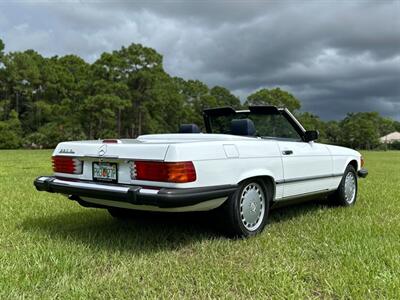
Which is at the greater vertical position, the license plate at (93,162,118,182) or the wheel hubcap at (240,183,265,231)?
Result: the license plate at (93,162,118,182)

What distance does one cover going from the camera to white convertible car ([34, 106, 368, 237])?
365cm

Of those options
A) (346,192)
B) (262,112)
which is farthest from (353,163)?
(262,112)

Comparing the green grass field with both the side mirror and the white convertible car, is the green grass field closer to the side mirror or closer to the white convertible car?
the white convertible car

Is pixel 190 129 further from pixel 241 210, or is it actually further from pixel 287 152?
pixel 241 210

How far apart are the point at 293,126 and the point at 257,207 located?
1.47 metres

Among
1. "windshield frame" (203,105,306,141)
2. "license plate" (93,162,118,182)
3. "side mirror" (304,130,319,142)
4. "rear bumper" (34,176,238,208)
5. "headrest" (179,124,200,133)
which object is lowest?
"rear bumper" (34,176,238,208)

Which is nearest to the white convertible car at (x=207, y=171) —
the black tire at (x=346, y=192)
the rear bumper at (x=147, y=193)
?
the rear bumper at (x=147, y=193)

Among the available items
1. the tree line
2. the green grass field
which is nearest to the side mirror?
the green grass field

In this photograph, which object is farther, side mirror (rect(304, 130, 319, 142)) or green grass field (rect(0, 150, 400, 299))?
side mirror (rect(304, 130, 319, 142))

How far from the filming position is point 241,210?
4.27 meters

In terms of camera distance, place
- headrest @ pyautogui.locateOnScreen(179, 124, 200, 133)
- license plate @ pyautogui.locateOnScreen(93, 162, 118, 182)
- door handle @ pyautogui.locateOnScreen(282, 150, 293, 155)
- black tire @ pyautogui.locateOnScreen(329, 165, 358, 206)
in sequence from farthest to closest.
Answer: black tire @ pyautogui.locateOnScreen(329, 165, 358, 206) → headrest @ pyautogui.locateOnScreen(179, 124, 200, 133) → door handle @ pyautogui.locateOnScreen(282, 150, 293, 155) → license plate @ pyautogui.locateOnScreen(93, 162, 118, 182)

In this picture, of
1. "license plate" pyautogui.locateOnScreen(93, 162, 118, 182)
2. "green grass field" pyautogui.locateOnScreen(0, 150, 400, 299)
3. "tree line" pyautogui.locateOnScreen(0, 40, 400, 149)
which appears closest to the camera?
"green grass field" pyautogui.locateOnScreen(0, 150, 400, 299)

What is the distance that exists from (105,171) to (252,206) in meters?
1.58

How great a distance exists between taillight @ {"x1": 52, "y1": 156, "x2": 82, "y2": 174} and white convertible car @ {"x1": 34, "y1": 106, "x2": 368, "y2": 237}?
1 cm
